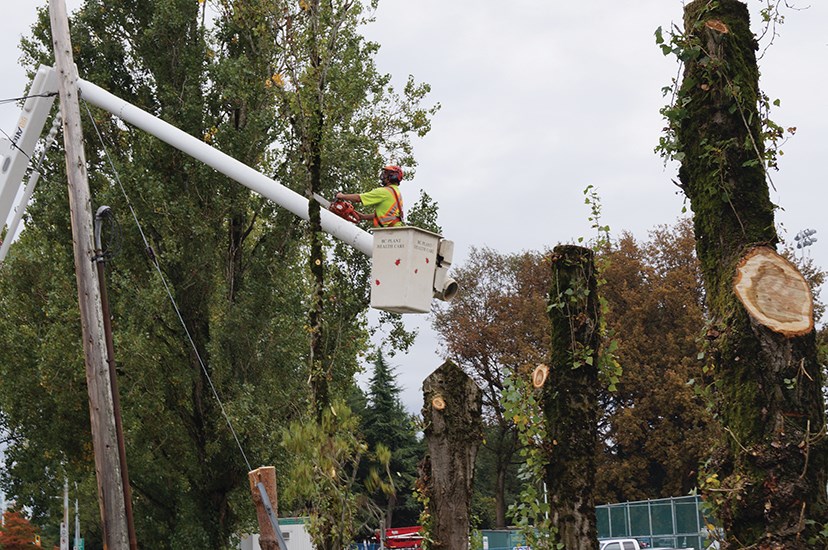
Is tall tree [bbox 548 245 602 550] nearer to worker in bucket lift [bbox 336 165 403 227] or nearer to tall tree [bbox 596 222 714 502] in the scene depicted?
worker in bucket lift [bbox 336 165 403 227]

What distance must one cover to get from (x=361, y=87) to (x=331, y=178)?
2347mm

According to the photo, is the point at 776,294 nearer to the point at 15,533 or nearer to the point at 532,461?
the point at 532,461

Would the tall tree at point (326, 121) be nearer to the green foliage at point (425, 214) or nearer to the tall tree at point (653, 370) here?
the green foliage at point (425, 214)

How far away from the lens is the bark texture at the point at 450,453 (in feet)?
26.2

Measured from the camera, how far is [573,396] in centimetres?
772

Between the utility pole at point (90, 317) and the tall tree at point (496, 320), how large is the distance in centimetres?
2911

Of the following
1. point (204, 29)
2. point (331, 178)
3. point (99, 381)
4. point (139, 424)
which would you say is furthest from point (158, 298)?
point (99, 381)

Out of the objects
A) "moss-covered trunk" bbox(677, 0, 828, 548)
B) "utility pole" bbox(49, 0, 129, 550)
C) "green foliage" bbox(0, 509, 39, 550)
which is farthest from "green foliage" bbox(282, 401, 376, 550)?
"green foliage" bbox(0, 509, 39, 550)

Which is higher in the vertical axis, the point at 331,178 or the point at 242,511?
the point at 331,178

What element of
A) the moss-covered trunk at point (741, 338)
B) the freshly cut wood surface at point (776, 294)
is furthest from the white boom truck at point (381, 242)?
the freshly cut wood surface at point (776, 294)

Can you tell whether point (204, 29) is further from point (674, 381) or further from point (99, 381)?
point (674, 381)

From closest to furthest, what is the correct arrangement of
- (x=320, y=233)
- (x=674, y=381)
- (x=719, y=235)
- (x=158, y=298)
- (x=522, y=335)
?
(x=719, y=235) → (x=320, y=233) → (x=158, y=298) → (x=674, y=381) → (x=522, y=335)

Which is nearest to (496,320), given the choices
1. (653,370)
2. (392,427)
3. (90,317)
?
(653,370)

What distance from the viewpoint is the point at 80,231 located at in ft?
42.9
